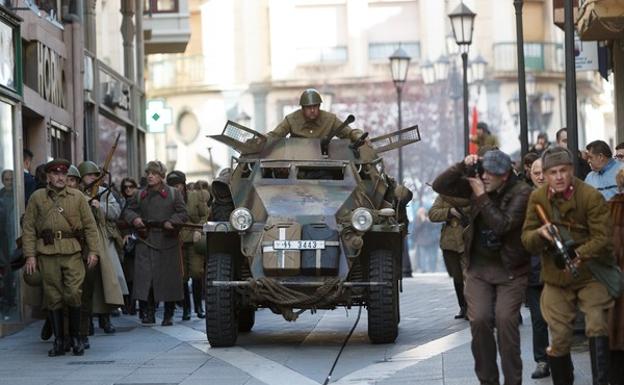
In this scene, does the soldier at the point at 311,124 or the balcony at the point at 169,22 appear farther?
the balcony at the point at 169,22

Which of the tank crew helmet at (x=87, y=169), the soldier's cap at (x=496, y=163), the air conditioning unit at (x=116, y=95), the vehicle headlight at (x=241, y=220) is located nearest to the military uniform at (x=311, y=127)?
the tank crew helmet at (x=87, y=169)

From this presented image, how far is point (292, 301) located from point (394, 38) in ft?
190

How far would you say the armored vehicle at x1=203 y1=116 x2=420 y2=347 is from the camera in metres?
17.3

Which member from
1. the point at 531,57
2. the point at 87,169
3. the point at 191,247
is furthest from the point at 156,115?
the point at 531,57

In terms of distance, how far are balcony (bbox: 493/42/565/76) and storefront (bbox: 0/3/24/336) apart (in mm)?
53530

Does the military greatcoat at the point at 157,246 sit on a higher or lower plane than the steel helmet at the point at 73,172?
lower

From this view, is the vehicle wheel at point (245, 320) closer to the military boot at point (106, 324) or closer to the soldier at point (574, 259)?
the military boot at point (106, 324)

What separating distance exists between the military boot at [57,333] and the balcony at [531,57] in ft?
186

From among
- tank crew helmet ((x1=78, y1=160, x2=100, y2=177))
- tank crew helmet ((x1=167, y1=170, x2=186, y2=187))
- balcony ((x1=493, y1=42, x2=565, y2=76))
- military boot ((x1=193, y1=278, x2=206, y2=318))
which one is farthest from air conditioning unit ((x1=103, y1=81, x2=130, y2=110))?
balcony ((x1=493, y1=42, x2=565, y2=76))

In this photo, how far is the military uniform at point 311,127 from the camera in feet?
64.4

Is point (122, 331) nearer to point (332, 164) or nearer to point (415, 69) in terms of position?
point (332, 164)

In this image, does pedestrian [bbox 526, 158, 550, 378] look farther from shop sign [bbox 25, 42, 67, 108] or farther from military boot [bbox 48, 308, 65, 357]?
shop sign [bbox 25, 42, 67, 108]

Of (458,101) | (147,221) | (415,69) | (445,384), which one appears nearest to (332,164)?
(147,221)

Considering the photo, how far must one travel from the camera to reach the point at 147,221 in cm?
2139
